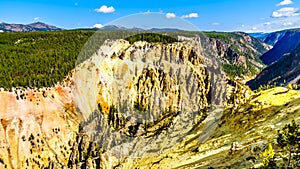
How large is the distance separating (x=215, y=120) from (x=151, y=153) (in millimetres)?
16520

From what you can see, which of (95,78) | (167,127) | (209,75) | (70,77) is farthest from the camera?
(209,75)

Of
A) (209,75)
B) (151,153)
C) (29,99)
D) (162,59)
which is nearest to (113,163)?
(151,153)

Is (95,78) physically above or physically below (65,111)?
above

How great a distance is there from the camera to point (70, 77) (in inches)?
3757

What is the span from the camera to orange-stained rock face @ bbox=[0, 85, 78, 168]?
80062 mm

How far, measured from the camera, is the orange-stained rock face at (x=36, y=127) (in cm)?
8006

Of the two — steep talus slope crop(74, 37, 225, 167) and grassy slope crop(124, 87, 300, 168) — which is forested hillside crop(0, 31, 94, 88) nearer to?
steep talus slope crop(74, 37, 225, 167)

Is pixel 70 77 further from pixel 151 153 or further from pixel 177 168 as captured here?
pixel 177 168

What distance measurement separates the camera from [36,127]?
83812mm

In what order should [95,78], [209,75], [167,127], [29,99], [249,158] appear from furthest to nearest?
1. [209,75]
2. [95,78]
3. [29,99]
4. [167,127]
5. [249,158]

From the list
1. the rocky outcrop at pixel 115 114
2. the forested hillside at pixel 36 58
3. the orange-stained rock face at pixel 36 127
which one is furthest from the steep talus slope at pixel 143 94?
the forested hillside at pixel 36 58

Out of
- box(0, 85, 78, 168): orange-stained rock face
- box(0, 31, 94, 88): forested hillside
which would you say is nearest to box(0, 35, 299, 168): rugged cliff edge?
box(0, 85, 78, 168): orange-stained rock face

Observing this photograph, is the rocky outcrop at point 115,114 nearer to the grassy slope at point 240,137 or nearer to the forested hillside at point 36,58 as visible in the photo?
the grassy slope at point 240,137

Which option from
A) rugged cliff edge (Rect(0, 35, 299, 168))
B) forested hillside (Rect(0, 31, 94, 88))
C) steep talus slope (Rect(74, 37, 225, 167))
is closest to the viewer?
rugged cliff edge (Rect(0, 35, 299, 168))
